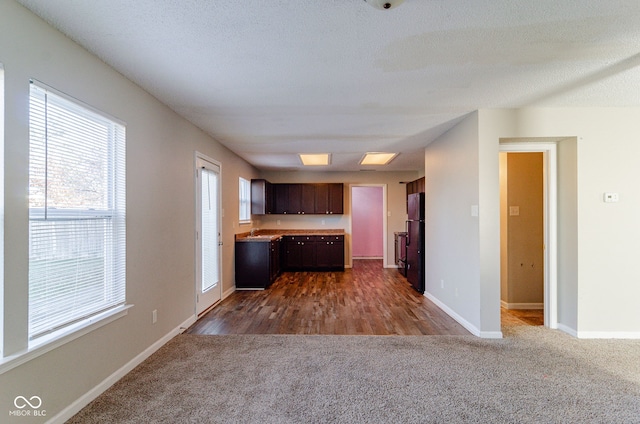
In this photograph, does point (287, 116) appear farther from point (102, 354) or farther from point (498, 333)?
point (498, 333)

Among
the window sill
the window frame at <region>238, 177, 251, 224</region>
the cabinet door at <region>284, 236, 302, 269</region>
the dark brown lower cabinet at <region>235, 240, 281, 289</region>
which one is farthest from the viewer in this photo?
the cabinet door at <region>284, 236, 302, 269</region>

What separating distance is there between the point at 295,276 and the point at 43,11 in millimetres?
5463

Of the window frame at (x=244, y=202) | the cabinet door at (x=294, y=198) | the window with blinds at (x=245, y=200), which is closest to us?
the window frame at (x=244, y=202)

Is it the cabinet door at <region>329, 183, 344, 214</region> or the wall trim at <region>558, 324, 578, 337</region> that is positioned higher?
the cabinet door at <region>329, 183, 344, 214</region>

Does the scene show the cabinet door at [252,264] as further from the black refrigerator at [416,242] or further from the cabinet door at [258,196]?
the black refrigerator at [416,242]

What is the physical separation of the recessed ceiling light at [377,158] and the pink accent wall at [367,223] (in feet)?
9.41

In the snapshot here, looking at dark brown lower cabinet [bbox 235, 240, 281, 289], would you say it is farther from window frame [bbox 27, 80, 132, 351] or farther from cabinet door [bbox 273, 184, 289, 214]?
window frame [bbox 27, 80, 132, 351]

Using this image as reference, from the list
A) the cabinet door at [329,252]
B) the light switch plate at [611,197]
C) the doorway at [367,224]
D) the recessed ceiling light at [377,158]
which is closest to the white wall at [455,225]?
the recessed ceiling light at [377,158]

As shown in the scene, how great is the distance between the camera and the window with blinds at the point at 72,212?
65.7 inches

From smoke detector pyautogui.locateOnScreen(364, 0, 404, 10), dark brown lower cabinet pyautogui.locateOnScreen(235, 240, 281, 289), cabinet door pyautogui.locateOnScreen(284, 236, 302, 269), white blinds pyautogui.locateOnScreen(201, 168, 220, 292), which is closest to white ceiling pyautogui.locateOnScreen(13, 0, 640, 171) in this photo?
smoke detector pyautogui.locateOnScreen(364, 0, 404, 10)

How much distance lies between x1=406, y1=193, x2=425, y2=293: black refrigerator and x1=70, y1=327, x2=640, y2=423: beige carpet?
1951 mm

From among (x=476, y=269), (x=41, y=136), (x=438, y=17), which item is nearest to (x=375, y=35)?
(x=438, y=17)

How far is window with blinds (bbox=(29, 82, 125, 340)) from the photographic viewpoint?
1.67 m

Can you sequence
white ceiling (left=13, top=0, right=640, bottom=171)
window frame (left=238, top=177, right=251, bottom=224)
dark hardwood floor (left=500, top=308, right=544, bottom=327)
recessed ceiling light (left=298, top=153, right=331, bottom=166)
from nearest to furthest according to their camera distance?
white ceiling (left=13, top=0, right=640, bottom=171) → dark hardwood floor (left=500, top=308, right=544, bottom=327) → recessed ceiling light (left=298, top=153, right=331, bottom=166) → window frame (left=238, top=177, right=251, bottom=224)
